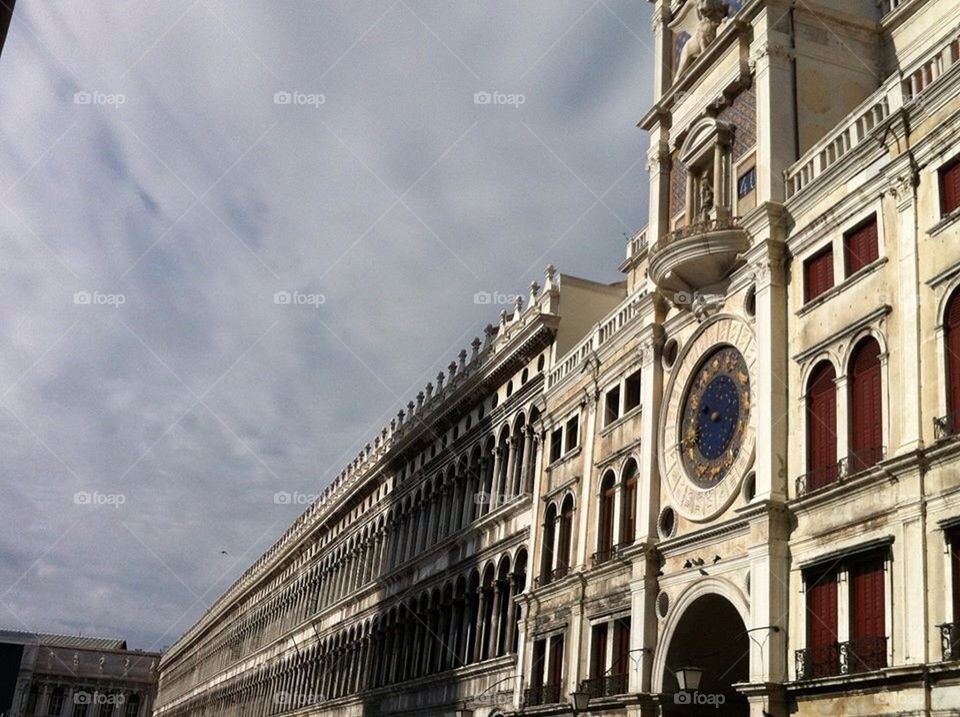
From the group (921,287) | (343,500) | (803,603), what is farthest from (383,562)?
(921,287)

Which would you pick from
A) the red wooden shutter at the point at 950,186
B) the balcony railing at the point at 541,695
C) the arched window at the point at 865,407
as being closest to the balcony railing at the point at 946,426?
the arched window at the point at 865,407

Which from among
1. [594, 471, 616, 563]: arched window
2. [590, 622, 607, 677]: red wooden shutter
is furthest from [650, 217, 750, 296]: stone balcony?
[590, 622, 607, 677]: red wooden shutter

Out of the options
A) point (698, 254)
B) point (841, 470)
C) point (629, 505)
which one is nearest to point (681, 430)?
point (629, 505)

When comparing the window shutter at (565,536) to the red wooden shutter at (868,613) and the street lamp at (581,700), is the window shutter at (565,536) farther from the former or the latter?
the red wooden shutter at (868,613)

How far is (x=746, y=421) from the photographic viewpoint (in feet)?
75.5

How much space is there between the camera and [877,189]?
20234 mm

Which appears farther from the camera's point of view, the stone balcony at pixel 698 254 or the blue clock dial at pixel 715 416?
the stone balcony at pixel 698 254

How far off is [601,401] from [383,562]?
2297 centimetres

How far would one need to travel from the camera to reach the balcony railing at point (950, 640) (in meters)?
16.0

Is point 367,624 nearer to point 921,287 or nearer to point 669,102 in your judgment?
point 669,102

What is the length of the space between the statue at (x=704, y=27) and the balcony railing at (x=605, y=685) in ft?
52.6

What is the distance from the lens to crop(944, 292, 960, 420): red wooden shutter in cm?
1734

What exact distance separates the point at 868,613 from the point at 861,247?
272 inches

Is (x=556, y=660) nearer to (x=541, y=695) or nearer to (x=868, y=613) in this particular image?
(x=541, y=695)
